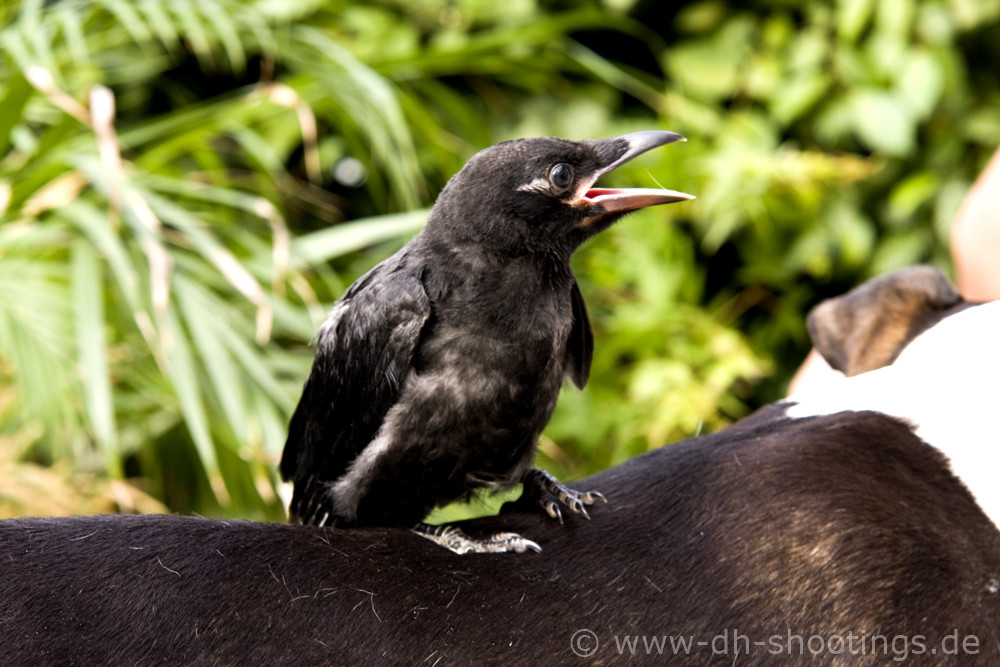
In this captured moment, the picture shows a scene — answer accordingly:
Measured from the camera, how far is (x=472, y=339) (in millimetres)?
1448

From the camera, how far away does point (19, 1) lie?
9.97 ft

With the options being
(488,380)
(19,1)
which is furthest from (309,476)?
(19,1)

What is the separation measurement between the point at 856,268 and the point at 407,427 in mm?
2818

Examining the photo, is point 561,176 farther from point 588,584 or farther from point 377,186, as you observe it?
point 377,186

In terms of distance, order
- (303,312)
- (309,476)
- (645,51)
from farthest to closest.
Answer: (645,51), (303,312), (309,476)

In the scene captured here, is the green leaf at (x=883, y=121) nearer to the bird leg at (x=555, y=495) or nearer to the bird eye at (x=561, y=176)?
the bird eye at (x=561, y=176)

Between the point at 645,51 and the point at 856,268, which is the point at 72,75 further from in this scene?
the point at 856,268

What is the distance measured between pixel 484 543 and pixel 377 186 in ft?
7.42

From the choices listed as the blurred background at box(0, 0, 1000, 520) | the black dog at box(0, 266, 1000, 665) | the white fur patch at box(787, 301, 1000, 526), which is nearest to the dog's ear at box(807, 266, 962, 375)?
the white fur patch at box(787, 301, 1000, 526)

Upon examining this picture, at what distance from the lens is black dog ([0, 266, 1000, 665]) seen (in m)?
1.23

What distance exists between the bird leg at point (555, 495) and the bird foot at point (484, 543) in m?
0.08

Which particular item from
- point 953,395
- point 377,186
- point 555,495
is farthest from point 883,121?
point 555,495

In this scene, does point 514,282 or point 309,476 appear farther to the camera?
point 309,476

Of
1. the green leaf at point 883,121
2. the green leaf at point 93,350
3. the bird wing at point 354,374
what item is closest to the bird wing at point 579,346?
the bird wing at point 354,374
